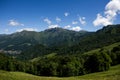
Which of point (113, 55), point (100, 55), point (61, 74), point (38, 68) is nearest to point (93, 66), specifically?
point (100, 55)

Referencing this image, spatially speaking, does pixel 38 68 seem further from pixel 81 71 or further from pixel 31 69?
pixel 81 71

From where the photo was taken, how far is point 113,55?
372 feet

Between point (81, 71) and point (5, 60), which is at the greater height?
point (5, 60)

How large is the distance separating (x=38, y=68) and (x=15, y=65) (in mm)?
21097

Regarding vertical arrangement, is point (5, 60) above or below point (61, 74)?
above

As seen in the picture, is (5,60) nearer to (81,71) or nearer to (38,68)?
(38,68)

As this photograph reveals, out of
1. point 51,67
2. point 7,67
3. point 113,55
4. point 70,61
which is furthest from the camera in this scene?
point 7,67

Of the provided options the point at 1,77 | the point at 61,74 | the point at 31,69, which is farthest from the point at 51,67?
the point at 1,77

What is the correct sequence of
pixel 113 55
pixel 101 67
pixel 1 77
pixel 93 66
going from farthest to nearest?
1. pixel 113 55
2. pixel 93 66
3. pixel 101 67
4. pixel 1 77

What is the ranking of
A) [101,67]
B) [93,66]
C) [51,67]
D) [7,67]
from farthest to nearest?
1. [7,67]
2. [51,67]
3. [93,66]
4. [101,67]

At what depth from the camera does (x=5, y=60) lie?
16125 centimetres

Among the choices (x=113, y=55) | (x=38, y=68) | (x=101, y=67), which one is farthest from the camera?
(x=38, y=68)

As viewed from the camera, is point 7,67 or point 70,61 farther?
point 7,67

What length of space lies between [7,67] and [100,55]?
255 ft
